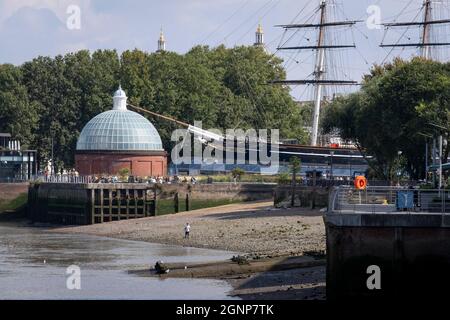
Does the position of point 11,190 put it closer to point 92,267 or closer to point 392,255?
point 92,267

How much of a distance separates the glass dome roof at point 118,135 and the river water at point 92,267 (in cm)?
3366

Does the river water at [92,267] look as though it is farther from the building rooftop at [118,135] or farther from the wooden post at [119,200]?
the building rooftop at [118,135]

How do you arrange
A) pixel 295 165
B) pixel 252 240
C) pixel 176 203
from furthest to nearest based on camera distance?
pixel 295 165
pixel 176 203
pixel 252 240

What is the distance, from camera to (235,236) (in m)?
72.5

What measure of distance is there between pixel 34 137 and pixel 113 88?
995cm

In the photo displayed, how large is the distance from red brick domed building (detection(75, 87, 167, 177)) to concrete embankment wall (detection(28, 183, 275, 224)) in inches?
552

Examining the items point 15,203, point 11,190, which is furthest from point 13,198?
point 11,190

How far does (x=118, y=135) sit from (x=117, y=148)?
119 cm

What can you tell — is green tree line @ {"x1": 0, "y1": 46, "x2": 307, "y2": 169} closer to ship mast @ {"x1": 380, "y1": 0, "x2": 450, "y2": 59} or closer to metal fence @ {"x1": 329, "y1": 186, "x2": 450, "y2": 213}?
ship mast @ {"x1": 380, "y1": 0, "x2": 450, "y2": 59}

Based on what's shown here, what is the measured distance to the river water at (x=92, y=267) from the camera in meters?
47.2

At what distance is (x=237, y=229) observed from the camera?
76.2m

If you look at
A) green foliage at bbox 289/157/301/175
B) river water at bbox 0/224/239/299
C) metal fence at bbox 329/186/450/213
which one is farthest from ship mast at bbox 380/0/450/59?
metal fence at bbox 329/186/450/213

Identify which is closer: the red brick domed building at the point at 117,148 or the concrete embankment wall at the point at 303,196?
the concrete embankment wall at the point at 303,196

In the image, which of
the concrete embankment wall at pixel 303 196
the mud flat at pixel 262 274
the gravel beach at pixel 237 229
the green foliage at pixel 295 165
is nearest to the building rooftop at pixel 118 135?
the green foliage at pixel 295 165
